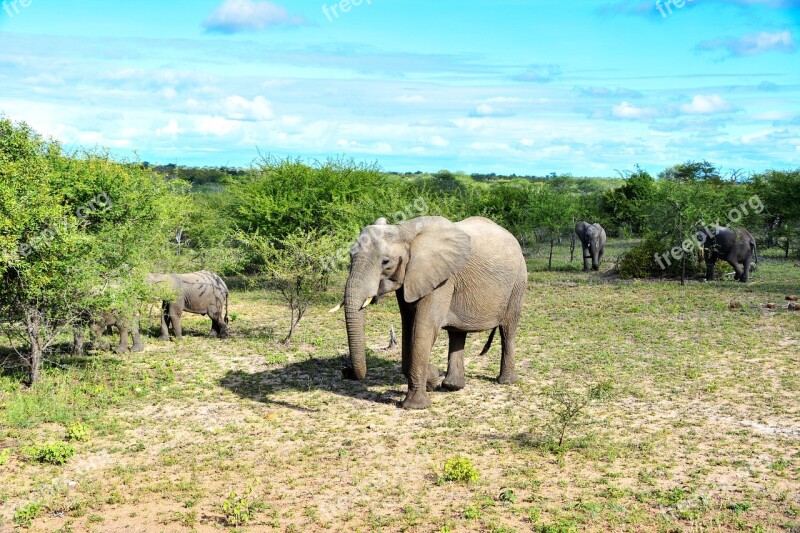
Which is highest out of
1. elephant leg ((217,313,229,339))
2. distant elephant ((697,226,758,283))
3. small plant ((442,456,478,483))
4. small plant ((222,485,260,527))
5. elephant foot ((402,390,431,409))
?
distant elephant ((697,226,758,283))

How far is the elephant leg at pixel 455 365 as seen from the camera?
14023 millimetres

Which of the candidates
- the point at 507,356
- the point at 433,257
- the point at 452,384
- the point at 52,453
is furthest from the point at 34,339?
the point at 507,356

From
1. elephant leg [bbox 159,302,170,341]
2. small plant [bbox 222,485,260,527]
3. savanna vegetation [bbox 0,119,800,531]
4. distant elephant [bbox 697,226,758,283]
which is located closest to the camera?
small plant [bbox 222,485,260,527]

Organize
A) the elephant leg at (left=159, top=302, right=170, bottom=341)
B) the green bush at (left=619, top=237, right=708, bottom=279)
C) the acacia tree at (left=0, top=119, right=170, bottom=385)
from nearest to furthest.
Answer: the acacia tree at (left=0, top=119, right=170, bottom=385) < the elephant leg at (left=159, top=302, right=170, bottom=341) < the green bush at (left=619, top=237, right=708, bottom=279)

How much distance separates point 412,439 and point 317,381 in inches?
158

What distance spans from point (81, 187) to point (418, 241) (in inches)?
359

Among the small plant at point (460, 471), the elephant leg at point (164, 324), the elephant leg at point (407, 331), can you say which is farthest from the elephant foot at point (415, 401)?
the elephant leg at point (164, 324)

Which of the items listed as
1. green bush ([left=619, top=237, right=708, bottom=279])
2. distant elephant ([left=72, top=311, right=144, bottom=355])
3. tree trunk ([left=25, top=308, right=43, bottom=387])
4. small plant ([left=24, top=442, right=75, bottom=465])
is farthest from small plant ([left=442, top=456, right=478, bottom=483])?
green bush ([left=619, top=237, right=708, bottom=279])

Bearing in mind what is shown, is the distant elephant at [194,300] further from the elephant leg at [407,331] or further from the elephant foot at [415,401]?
the elephant foot at [415,401]

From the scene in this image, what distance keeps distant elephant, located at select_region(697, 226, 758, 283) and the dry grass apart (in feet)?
31.0

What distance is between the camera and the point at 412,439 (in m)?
11.4

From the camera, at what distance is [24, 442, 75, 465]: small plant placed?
10461mm

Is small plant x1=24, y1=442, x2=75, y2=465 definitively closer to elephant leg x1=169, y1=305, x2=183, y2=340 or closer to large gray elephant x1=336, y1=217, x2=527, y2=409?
large gray elephant x1=336, y1=217, x2=527, y2=409

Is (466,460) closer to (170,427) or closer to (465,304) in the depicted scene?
(465,304)
